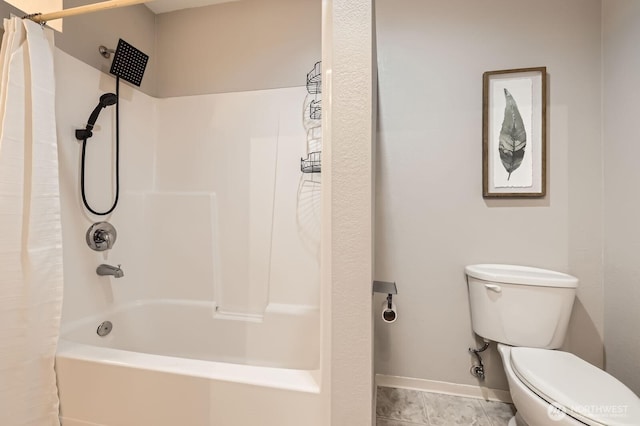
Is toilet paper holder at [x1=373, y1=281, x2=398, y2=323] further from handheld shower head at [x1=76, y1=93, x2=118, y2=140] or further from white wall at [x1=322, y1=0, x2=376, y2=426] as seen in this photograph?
handheld shower head at [x1=76, y1=93, x2=118, y2=140]

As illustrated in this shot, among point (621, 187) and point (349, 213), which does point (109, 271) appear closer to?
point (349, 213)

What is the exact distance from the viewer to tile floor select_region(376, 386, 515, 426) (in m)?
1.25

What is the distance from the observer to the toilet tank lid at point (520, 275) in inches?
47.5

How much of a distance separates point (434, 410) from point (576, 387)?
64 centimetres

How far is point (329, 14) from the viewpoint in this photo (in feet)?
2.67

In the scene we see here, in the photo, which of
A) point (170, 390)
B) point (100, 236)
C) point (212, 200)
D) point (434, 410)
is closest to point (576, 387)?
point (434, 410)

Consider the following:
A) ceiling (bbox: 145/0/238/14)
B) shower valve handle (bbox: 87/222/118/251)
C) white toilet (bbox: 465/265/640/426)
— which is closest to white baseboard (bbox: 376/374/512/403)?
white toilet (bbox: 465/265/640/426)

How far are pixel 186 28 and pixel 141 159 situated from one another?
1.00 m

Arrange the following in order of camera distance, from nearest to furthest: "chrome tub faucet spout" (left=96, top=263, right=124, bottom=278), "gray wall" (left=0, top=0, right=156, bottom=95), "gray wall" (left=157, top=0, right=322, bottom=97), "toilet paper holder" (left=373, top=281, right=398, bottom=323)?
"toilet paper holder" (left=373, top=281, right=398, bottom=323), "gray wall" (left=0, top=0, right=156, bottom=95), "chrome tub faucet spout" (left=96, top=263, right=124, bottom=278), "gray wall" (left=157, top=0, right=322, bottom=97)

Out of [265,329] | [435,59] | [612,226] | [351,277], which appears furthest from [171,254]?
[612,226]

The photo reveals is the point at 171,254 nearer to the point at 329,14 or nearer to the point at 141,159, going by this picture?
the point at 141,159

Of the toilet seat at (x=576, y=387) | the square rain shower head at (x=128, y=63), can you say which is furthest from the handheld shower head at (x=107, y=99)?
the toilet seat at (x=576, y=387)

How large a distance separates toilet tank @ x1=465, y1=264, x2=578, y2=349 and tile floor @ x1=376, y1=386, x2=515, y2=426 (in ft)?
1.24

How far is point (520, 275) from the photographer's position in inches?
50.5
